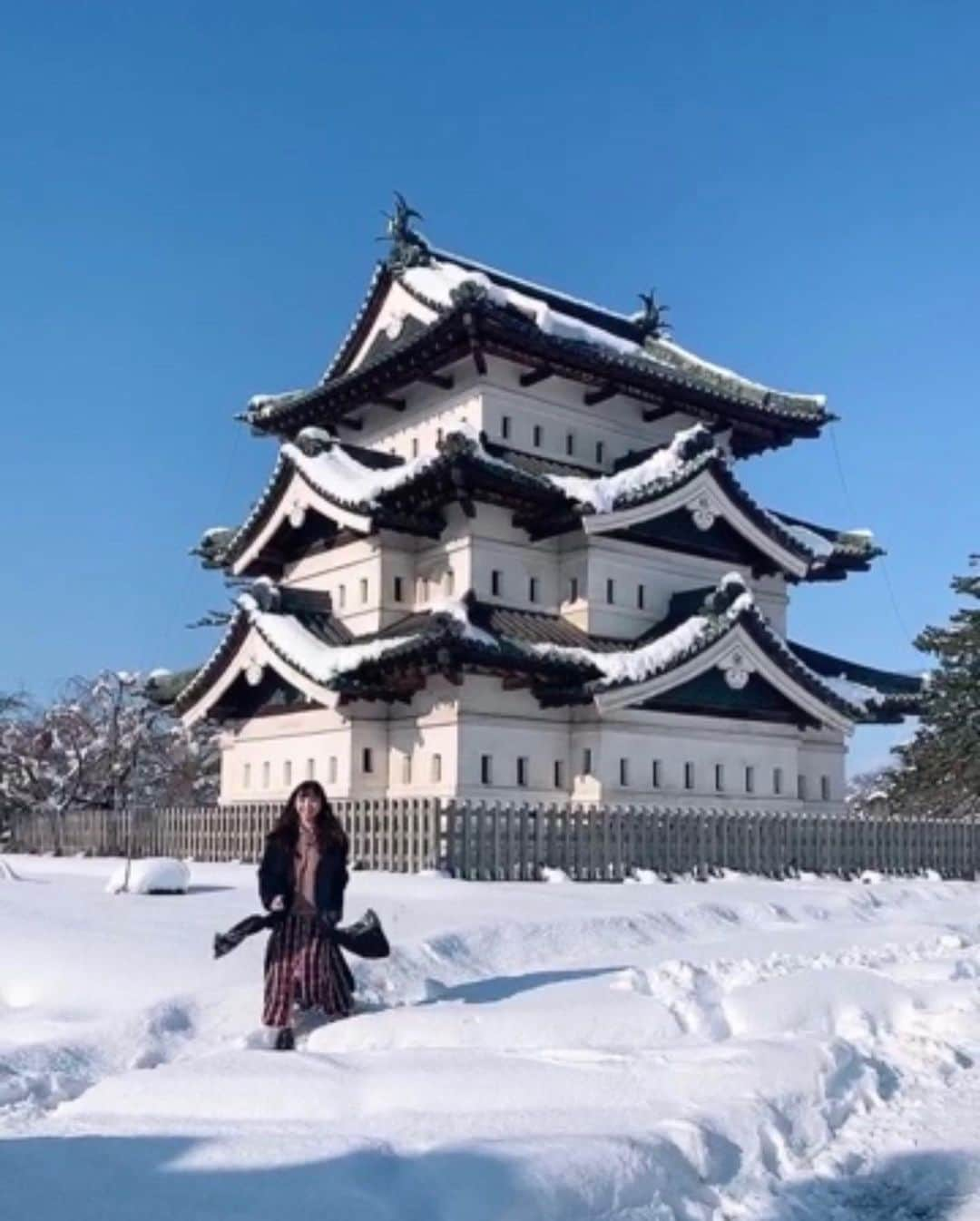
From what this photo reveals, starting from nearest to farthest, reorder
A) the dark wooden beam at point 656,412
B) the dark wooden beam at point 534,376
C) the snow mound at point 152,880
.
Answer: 1. the snow mound at point 152,880
2. the dark wooden beam at point 534,376
3. the dark wooden beam at point 656,412

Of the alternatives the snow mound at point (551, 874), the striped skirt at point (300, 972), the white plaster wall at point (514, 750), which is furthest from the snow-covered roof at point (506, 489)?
the striped skirt at point (300, 972)

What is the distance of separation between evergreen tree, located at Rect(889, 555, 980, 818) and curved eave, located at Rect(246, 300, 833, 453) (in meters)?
8.92

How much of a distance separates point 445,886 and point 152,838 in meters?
11.4

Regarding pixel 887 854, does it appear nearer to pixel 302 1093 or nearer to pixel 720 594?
pixel 720 594

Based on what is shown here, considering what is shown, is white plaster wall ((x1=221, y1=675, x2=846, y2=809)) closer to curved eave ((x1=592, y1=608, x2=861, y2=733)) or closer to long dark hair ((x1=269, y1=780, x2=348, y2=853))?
curved eave ((x1=592, y1=608, x2=861, y2=733))

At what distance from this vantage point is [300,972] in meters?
8.65

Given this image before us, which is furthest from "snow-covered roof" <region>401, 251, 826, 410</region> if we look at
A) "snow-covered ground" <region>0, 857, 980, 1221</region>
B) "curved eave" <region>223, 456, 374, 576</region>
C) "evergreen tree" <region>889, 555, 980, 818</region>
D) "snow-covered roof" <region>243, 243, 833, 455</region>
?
"snow-covered ground" <region>0, 857, 980, 1221</region>

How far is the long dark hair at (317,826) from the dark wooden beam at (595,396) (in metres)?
19.9

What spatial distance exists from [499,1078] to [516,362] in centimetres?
2042

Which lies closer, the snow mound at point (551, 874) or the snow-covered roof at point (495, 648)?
the snow mound at point (551, 874)

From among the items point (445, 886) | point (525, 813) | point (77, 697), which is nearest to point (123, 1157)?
point (445, 886)

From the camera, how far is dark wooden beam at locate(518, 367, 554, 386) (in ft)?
85.5

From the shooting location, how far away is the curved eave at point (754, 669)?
23.1 metres

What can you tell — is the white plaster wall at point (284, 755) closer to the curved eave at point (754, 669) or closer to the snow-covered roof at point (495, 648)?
the snow-covered roof at point (495, 648)
